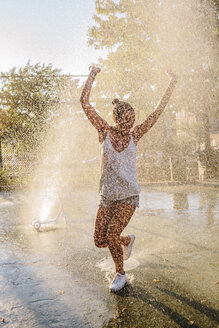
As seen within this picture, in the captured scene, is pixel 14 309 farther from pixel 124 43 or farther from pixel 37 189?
pixel 124 43

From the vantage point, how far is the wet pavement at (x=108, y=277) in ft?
9.39

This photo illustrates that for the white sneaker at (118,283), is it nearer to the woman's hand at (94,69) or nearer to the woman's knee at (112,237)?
the woman's knee at (112,237)

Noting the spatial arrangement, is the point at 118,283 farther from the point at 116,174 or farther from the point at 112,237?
the point at 116,174

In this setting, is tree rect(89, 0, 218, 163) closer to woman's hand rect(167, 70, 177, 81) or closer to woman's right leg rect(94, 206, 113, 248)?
woman's hand rect(167, 70, 177, 81)

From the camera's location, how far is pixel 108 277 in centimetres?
380

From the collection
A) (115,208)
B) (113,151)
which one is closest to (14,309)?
(115,208)

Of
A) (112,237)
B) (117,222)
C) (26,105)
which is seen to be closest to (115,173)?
(117,222)

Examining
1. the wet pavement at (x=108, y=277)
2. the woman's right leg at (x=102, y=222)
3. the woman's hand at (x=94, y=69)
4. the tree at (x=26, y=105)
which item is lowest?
the wet pavement at (x=108, y=277)

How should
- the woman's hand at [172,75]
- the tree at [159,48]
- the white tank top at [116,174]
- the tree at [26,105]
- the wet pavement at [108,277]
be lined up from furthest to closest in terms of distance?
the tree at [26,105] → the tree at [159,48] → the woman's hand at [172,75] → the white tank top at [116,174] → the wet pavement at [108,277]

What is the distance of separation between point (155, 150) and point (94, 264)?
2122 cm

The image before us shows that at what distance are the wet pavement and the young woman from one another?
1.31 feet

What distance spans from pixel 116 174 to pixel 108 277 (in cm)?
138

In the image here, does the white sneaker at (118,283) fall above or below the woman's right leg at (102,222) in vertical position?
below

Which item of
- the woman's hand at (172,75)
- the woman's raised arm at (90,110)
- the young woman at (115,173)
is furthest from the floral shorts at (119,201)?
the woman's hand at (172,75)
